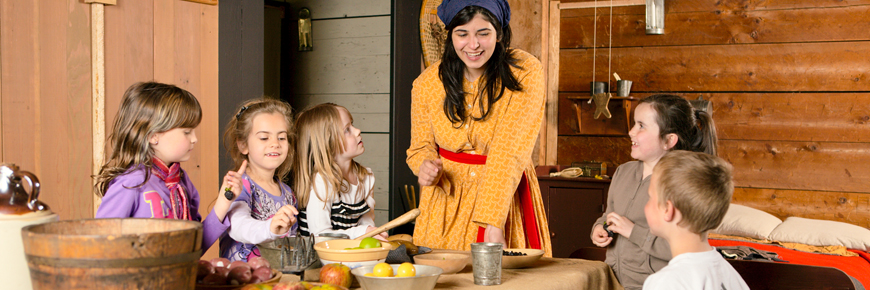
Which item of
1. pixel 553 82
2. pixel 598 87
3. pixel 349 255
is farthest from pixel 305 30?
pixel 349 255

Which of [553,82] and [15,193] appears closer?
[15,193]

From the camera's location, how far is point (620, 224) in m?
2.07

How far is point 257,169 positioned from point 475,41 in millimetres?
785

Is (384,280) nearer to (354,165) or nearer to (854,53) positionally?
(354,165)

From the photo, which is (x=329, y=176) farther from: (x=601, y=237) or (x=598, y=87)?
(x=598, y=87)

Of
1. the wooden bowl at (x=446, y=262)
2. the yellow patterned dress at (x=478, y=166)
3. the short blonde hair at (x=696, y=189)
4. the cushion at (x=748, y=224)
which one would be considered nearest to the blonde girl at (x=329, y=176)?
the yellow patterned dress at (x=478, y=166)

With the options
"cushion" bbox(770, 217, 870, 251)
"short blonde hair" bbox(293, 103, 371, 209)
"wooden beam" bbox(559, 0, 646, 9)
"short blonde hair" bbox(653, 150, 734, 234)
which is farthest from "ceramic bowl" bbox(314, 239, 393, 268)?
"wooden beam" bbox(559, 0, 646, 9)

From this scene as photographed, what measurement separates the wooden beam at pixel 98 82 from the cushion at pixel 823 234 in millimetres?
3588

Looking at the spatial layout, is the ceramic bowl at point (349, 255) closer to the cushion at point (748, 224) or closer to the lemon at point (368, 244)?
the lemon at point (368, 244)

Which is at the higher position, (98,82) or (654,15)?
(654,15)

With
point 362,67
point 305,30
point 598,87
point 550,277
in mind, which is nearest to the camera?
point 550,277

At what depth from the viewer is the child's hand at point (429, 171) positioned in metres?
1.98

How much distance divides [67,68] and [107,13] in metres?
0.24

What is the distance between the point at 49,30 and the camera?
7.09ft
